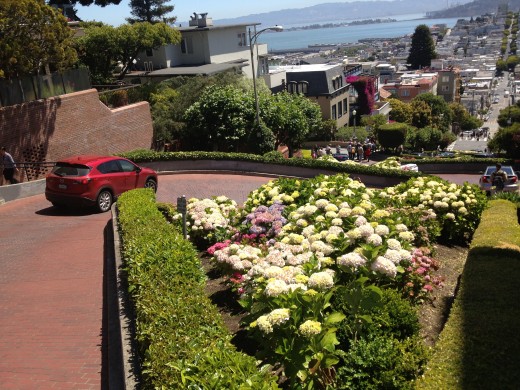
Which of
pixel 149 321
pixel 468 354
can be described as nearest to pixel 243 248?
pixel 149 321

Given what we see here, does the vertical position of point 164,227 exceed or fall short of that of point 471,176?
it exceeds it

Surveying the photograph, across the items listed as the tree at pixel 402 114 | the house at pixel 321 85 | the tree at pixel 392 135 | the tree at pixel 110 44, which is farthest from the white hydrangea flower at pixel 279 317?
the tree at pixel 402 114

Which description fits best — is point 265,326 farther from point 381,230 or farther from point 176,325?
Result: point 381,230

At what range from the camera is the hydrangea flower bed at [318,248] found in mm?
5664

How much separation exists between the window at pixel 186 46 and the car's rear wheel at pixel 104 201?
38202 mm

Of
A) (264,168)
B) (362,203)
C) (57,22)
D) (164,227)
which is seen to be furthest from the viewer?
(264,168)

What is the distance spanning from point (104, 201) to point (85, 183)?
86 centimetres

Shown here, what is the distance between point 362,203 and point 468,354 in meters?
3.89

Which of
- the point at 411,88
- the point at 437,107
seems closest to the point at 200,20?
the point at 437,107

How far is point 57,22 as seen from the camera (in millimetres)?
20750

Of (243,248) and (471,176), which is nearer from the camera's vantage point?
(243,248)

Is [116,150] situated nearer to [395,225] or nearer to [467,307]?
[395,225]

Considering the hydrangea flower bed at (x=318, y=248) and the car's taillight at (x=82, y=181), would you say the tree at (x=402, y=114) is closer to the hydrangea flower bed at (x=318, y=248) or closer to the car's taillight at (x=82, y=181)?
the hydrangea flower bed at (x=318, y=248)

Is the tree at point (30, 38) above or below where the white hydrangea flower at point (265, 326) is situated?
above
